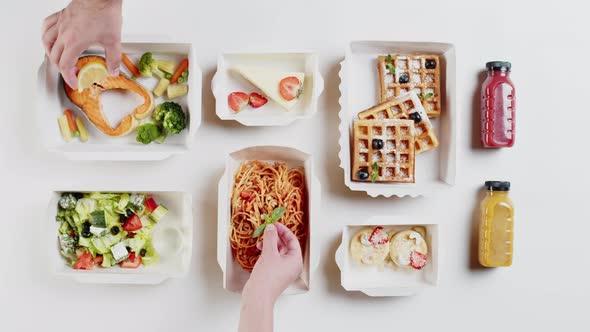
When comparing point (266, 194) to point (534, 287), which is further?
point (534, 287)

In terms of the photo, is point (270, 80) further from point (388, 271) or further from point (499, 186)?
point (499, 186)

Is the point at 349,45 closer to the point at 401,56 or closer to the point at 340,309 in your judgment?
the point at 401,56

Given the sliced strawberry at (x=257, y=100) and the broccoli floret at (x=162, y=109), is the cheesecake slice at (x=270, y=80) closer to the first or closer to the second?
the sliced strawberry at (x=257, y=100)

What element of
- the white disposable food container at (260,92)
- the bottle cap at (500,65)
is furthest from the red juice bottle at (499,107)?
the white disposable food container at (260,92)

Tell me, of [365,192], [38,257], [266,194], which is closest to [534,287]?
[365,192]

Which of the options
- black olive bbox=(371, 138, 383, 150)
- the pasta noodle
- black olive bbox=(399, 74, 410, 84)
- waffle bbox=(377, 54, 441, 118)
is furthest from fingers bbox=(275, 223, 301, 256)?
black olive bbox=(399, 74, 410, 84)

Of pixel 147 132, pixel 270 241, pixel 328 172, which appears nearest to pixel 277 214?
pixel 270 241

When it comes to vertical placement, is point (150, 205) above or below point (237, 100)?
below
